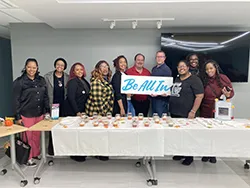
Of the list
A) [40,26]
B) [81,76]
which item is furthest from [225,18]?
[40,26]

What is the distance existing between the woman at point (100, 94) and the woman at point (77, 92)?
4.4 inches

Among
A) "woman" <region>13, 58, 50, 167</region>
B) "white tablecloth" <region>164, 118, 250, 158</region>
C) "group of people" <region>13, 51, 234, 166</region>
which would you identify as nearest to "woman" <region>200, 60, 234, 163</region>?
"group of people" <region>13, 51, 234, 166</region>

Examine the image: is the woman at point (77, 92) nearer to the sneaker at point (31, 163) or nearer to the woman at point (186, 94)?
the sneaker at point (31, 163)

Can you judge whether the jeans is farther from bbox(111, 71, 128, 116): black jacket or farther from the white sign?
the white sign

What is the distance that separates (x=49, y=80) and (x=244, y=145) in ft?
8.91

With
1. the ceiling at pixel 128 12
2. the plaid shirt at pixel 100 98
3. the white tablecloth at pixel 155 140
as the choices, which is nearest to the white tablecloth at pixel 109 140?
the white tablecloth at pixel 155 140

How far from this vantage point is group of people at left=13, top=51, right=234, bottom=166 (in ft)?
9.45

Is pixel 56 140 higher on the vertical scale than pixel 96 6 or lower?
lower

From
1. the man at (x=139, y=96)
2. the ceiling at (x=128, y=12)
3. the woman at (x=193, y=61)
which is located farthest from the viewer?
the woman at (x=193, y=61)

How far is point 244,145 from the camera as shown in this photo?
2.39 meters

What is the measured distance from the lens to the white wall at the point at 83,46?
408 centimetres

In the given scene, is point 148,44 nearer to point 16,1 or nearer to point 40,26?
point 40,26

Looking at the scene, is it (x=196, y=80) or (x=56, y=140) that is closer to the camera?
(x=56, y=140)

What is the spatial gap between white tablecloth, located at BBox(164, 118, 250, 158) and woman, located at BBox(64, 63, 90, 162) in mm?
1272
